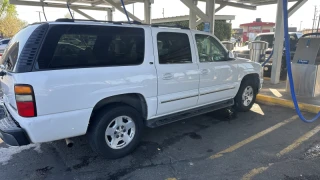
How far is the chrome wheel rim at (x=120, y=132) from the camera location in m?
3.52

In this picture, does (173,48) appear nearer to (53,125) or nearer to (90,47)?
(90,47)

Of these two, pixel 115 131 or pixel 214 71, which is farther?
pixel 214 71

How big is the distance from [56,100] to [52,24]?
91cm

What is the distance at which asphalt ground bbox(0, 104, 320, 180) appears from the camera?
3.24 m

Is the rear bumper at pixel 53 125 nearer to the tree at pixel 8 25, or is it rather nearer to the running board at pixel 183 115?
the running board at pixel 183 115

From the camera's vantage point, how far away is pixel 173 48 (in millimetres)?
4129

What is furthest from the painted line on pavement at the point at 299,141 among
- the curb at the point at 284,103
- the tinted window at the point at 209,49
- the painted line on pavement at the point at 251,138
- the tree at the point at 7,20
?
the tree at the point at 7,20

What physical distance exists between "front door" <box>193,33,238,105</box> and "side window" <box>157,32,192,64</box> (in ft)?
0.94

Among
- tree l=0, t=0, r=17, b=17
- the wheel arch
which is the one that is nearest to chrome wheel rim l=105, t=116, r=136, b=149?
the wheel arch

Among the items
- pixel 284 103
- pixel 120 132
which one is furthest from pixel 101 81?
pixel 284 103

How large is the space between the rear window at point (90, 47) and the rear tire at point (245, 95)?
2.89 m

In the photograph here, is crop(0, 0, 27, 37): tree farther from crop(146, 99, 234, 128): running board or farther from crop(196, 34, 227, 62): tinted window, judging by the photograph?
crop(146, 99, 234, 128): running board

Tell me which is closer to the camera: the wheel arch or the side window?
the wheel arch

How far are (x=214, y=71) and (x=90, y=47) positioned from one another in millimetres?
2465
